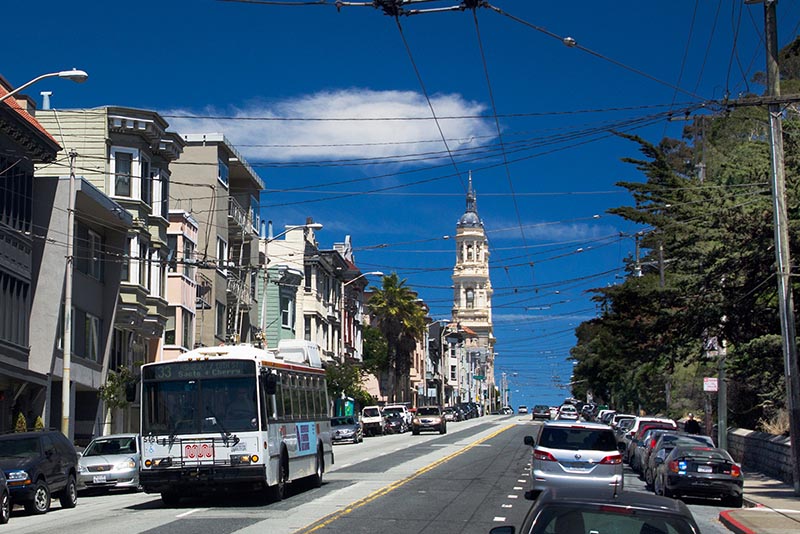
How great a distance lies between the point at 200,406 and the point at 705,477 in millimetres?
11599

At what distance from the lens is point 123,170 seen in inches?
1725

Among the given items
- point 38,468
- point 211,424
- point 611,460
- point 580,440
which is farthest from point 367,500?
point 38,468

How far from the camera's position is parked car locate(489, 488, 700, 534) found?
747 cm

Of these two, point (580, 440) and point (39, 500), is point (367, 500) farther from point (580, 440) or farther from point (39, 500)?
point (39, 500)

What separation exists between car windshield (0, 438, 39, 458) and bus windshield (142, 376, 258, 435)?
3052 mm

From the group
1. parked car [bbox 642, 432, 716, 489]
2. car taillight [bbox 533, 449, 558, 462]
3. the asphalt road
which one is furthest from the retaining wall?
car taillight [bbox 533, 449, 558, 462]

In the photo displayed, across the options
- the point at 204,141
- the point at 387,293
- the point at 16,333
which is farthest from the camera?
the point at 387,293

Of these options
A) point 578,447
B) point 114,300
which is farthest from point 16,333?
point 578,447

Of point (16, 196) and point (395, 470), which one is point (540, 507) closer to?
point (395, 470)

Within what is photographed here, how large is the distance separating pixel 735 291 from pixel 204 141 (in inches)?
1266

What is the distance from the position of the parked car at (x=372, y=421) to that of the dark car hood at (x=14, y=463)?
49.3m

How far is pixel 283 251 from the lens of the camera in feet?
242

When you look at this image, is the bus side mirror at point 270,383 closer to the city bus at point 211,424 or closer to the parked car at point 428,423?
the city bus at point 211,424

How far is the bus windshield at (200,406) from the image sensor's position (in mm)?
21250
